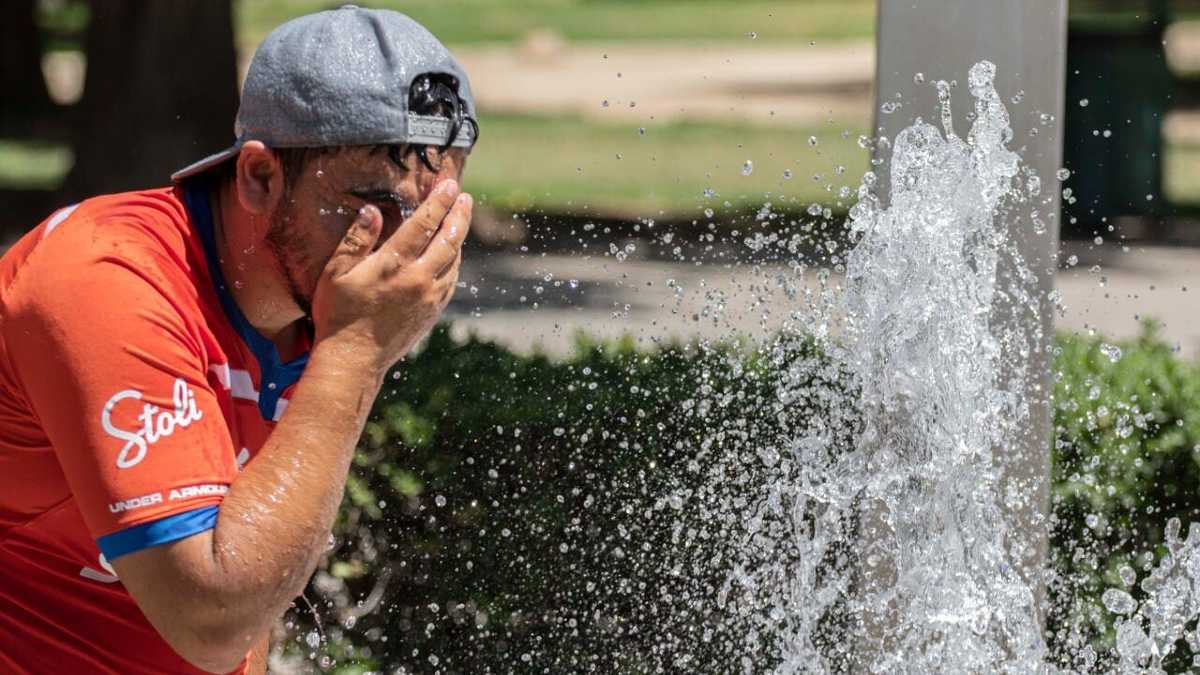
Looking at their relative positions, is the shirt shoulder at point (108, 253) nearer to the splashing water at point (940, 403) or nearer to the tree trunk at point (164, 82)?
the splashing water at point (940, 403)

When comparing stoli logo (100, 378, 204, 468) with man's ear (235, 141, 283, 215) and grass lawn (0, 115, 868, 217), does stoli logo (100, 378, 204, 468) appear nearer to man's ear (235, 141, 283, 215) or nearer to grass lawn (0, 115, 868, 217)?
man's ear (235, 141, 283, 215)

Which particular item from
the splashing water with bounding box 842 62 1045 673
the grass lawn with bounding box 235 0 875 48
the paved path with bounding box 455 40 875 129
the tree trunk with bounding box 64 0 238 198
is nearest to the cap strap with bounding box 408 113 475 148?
the splashing water with bounding box 842 62 1045 673

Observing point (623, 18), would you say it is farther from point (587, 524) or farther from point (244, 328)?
point (244, 328)

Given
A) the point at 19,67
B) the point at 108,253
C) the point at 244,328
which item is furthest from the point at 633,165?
the point at 108,253

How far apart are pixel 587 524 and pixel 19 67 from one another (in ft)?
56.3

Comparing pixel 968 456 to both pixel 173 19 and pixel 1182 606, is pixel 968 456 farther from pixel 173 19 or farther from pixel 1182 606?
pixel 173 19

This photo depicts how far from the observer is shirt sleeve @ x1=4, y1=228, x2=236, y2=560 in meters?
1.64

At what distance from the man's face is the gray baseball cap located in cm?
3

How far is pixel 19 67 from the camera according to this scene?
19.4 m

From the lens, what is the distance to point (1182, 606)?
4047 mm

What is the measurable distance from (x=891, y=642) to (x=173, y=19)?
595 centimetres

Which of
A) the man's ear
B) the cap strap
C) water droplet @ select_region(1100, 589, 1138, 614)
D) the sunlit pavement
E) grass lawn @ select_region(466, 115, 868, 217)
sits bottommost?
the sunlit pavement

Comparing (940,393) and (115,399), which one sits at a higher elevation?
(115,399)

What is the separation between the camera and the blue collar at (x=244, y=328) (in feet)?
6.22
